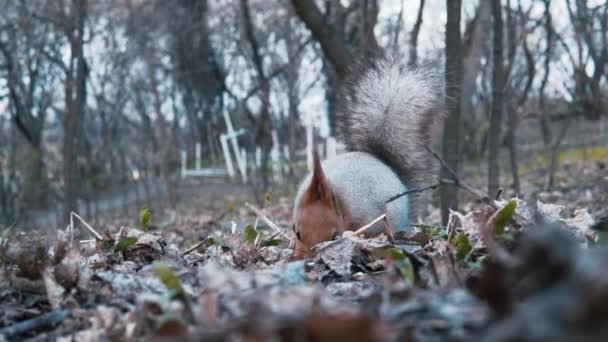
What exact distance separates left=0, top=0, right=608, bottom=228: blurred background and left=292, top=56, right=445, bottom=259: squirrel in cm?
27

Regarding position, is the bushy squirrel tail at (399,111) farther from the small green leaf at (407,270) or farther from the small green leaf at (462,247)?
the small green leaf at (407,270)

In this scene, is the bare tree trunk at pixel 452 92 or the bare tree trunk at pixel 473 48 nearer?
the bare tree trunk at pixel 452 92

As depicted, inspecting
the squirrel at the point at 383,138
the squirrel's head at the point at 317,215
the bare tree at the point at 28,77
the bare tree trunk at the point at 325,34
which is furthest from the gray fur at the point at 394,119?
the bare tree at the point at 28,77

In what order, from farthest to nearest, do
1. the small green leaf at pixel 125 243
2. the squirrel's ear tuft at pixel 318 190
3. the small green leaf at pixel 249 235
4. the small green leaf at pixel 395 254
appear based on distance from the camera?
the squirrel's ear tuft at pixel 318 190 → the small green leaf at pixel 249 235 → the small green leaf at pixel 125 243 → the small green leaf at pixel 395 254

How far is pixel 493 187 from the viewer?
5.09 metres

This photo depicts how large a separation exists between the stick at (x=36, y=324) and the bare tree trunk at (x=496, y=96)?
12.4 feet

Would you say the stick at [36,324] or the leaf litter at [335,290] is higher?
the leaf litter at [335,290]

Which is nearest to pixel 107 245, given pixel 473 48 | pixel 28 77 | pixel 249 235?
pixel 249 235

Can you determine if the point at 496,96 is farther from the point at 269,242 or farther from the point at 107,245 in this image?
the point at 107,245

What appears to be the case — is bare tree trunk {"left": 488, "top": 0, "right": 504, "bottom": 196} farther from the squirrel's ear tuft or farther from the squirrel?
the squirrel's ear tuft

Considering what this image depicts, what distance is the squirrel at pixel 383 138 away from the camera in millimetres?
3408

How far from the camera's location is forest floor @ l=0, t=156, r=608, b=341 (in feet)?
2.57

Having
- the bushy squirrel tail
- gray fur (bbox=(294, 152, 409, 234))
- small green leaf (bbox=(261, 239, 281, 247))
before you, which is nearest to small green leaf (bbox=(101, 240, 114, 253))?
small green leaf (bbox=(261, 239, 281, 247))

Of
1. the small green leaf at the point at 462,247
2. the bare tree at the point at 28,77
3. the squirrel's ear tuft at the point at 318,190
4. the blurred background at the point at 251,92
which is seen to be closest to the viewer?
the small green leaf at the point at 462,247
